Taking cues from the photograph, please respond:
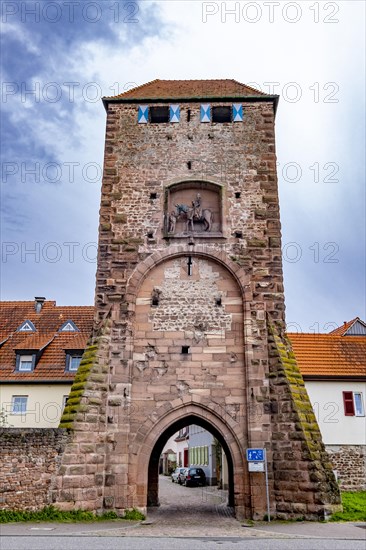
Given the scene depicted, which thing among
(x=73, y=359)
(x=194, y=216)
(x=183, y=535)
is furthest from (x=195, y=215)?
(x=73, y=359)

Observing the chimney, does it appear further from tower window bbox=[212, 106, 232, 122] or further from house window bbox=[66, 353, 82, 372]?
tower window bbox=[212, 106, 232, 122]

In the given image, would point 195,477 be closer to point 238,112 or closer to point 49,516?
point 49,516

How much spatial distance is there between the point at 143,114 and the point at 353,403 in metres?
13.4

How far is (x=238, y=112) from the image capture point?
1644cm

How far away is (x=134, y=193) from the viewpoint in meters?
15.5

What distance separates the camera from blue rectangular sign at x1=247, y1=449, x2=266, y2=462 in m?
12.1

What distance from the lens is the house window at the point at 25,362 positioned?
2177cm

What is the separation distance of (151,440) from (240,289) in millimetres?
4552

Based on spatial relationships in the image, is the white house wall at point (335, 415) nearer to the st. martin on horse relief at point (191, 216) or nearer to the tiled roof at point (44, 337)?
the st. martin on horse relief at point (191, 216)

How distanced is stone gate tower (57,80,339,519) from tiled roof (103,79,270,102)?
0.32 feet

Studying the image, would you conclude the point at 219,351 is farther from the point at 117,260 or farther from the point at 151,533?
the point at 151,533

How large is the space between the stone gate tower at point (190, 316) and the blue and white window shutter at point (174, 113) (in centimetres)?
3

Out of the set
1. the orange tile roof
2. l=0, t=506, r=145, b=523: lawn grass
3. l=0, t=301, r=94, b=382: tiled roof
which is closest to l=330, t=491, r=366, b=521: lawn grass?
l=0, t=506, r=145, b=523: lawn grass

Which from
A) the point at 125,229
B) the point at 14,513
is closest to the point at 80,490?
the point at 14,513
